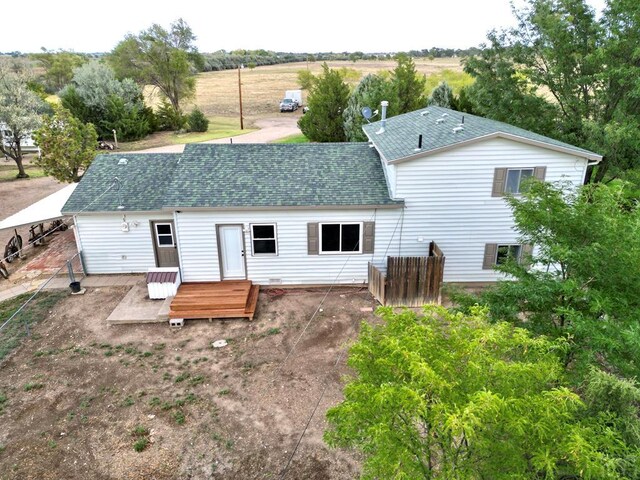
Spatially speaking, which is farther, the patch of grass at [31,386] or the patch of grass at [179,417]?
the patch of grass at [31,386]

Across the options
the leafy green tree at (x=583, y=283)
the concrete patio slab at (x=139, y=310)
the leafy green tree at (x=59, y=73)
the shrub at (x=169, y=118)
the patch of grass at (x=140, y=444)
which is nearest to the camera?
the leafy green tree at (x=583, y=283)

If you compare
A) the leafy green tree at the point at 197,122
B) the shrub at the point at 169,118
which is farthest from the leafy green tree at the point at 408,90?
the shrub at the point at 169,118

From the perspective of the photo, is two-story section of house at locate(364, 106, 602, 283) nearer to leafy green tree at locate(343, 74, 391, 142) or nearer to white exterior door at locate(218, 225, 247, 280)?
white exterior door at locate(218, 225, 247, 280)

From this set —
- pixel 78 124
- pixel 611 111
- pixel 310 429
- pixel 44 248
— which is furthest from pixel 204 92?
pixel 310 429

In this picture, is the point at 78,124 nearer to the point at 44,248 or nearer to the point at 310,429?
the point at 44,248

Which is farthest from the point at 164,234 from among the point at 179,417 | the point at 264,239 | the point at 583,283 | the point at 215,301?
the point at 583,283

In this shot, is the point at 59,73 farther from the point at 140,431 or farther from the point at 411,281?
the point at 140,431

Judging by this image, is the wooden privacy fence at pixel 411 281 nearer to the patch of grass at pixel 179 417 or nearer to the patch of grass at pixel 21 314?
the patch of grass at pixel 179 417
